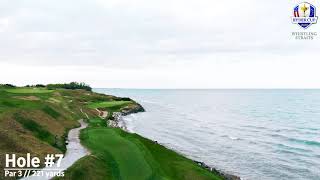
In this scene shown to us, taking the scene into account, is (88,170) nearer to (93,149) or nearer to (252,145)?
(93,149)

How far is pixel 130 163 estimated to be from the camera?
35156mm

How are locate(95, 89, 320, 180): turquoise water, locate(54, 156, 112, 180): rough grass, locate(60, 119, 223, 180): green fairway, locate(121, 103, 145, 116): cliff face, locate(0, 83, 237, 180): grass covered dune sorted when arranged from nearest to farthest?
locate(54, 156, 112, 180): rough grass → locate(60, 119, 223, 180): green fairway → locate(0, 83, 237, 180): grass covered dune → locate(95, 89, 320, 180): turquoise water → locate(121, 103, 145, 116): cliff face

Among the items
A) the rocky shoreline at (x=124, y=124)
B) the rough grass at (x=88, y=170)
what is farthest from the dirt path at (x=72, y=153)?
the rocky shoreline at (x=124, y=124)

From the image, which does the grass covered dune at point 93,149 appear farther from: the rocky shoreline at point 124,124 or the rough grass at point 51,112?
the rocky shoreline at point 124,124

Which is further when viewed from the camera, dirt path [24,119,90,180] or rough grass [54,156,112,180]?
dirt path [24,119,90,180]

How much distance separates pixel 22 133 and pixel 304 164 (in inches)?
1452

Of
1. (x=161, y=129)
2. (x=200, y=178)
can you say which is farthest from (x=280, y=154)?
(x=161, y=129)

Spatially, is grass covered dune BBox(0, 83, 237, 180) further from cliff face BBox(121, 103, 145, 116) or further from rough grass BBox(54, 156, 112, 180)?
cliff face BBox(121, 103, 145, 116)

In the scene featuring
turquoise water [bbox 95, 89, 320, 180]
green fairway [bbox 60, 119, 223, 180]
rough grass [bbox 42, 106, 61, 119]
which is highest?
rough grass [bbox 42, 106, 61, 119]

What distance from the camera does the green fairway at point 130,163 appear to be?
32.1 meters

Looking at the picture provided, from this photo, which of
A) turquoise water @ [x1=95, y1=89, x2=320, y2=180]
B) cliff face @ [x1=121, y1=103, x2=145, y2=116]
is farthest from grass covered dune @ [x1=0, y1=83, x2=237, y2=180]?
cliff face @ [x1=121, y1=103, x2=145, y2=116]

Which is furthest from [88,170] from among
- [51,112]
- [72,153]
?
[51,112]

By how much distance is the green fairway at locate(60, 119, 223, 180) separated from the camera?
1264 inches

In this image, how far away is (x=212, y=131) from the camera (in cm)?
8525
